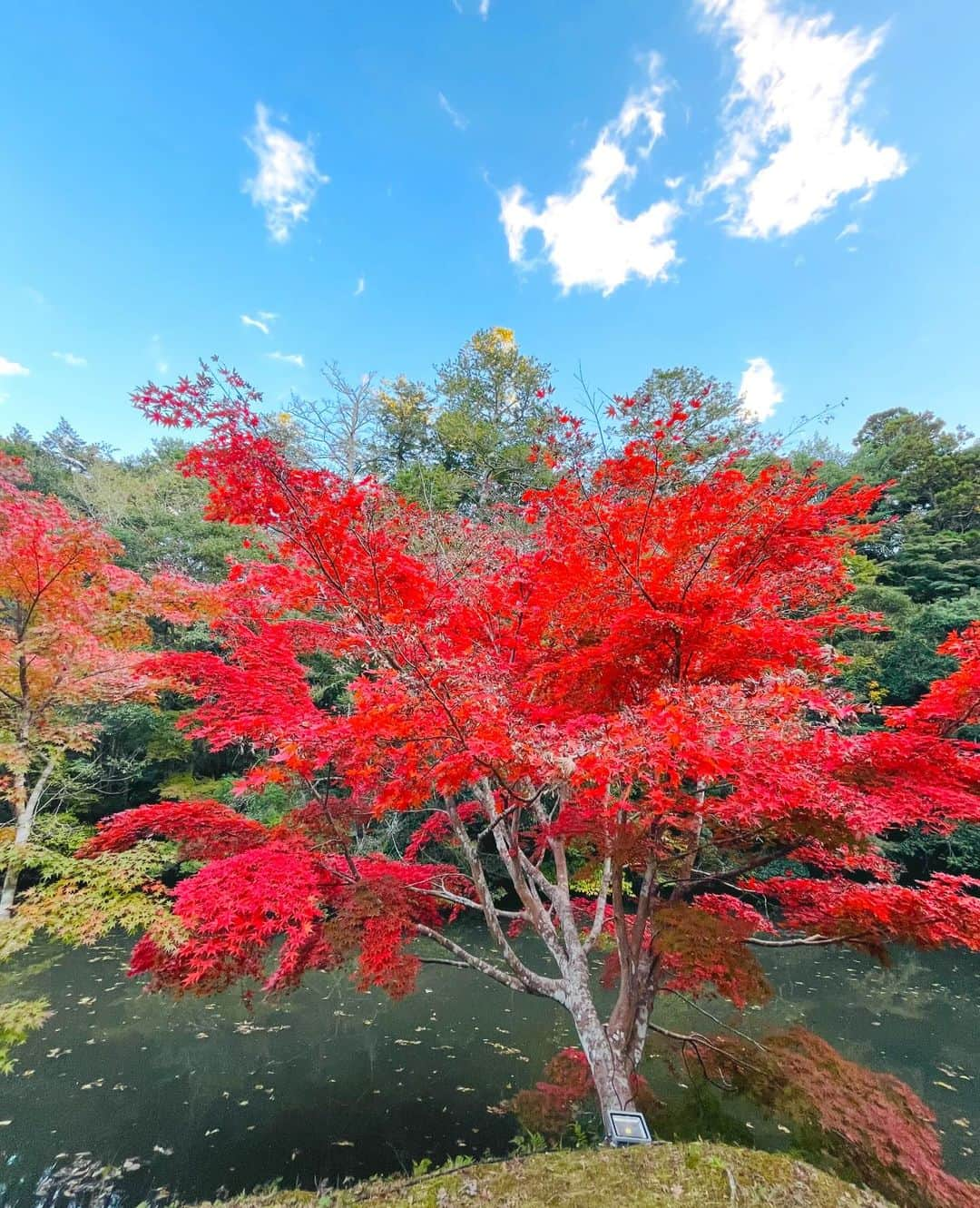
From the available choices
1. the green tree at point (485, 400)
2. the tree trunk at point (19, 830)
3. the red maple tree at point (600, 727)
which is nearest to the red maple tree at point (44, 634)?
the tree trunk at point (19, 830)

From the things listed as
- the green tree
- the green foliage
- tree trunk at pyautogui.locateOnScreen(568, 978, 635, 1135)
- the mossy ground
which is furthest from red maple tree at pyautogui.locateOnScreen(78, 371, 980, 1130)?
the green tree

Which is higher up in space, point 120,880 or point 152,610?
point 152,610

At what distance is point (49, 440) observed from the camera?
26750 mm

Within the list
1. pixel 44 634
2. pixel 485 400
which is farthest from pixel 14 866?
pixel 485 400

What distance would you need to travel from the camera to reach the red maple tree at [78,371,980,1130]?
8.87ft

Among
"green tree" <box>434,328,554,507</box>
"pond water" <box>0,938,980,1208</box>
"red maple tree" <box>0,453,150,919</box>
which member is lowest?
"pond water" <box>0,938,980,1208</box>

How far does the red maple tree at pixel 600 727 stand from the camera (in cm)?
271

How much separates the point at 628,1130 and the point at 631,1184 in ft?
1.29

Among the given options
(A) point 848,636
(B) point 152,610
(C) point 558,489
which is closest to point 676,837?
(C) point 558,489

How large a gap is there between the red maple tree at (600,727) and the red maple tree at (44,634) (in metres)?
2.85

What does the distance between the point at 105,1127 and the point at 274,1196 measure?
8.94 feet

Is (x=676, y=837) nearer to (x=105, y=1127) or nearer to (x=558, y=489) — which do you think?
(x=558, y=489)

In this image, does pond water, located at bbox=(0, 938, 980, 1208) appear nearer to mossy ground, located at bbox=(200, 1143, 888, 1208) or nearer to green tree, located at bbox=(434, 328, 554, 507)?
mossy ground, located at bbox=(200, 1143, 888, 1208)

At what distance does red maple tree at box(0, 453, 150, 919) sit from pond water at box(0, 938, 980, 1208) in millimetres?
Answer: 2154
